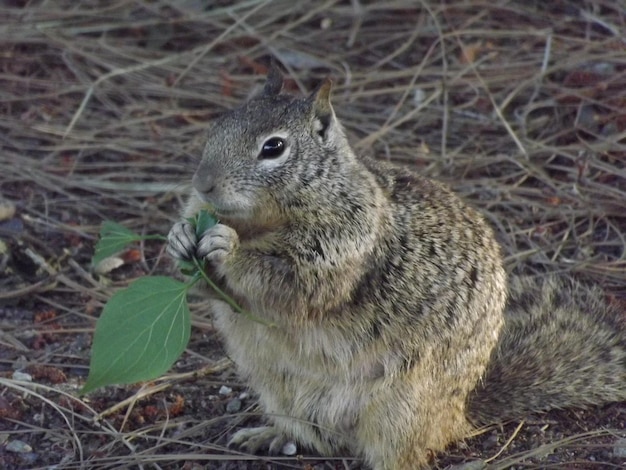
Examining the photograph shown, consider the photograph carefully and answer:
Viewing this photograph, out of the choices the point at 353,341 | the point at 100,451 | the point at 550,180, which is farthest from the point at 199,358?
the point at 550,180

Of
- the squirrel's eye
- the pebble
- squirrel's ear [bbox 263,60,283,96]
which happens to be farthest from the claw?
squirrel's ear [bbox 263,60,283,96]

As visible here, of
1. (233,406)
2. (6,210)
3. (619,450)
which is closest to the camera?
(619,450)

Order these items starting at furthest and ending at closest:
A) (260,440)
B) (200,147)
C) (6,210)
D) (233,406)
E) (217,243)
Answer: (200,147), (6,210), (233,406), (260,440), (217,243)

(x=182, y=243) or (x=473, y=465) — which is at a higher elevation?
(x=182, y=243)

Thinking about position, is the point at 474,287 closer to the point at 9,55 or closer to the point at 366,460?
the point at 366,460

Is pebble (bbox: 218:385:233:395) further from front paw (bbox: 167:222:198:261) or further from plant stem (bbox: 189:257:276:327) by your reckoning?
front paw (bbox: 167:222:198:261)

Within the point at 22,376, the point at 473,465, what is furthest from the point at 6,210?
the point at 473,465

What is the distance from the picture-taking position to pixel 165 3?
7402 mm

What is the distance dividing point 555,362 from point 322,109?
1364mm

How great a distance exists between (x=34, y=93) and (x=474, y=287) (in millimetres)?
3810

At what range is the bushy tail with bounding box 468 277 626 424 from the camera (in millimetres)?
4051

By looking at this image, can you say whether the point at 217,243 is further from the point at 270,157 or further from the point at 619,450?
the point at 619,450

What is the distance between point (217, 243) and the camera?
11.1 feet

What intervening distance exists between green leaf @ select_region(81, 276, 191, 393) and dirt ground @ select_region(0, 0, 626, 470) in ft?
2.39
